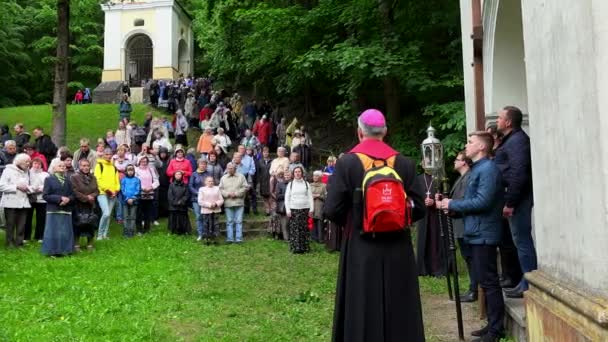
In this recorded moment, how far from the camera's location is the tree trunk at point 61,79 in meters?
14.9

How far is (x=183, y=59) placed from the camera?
39969 mm

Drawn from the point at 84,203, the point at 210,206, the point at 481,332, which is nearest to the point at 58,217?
the point at 84,203

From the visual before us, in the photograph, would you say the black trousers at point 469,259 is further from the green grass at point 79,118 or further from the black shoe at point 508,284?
the green grass at point 79,118

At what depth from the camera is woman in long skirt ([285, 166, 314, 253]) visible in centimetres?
1111

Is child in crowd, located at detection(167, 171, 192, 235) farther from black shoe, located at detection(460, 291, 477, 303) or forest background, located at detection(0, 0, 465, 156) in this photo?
black shoe, located at detection(460, 291, 477, 303)

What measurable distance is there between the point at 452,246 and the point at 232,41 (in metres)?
18.2

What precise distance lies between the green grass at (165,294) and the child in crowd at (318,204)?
3.57ft

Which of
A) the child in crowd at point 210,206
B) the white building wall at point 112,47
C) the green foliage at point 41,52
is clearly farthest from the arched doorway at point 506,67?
the green foliage at point 41,52

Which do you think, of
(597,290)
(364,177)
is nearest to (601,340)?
(597,290)

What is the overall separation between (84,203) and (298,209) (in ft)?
13.2

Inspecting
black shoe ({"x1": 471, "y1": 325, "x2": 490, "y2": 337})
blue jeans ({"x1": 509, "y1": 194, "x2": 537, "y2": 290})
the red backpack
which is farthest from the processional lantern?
the red backpack

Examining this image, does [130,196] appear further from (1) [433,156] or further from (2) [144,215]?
(1) [433,156]

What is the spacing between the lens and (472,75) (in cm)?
984

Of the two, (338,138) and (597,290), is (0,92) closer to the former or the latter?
(338,138)
